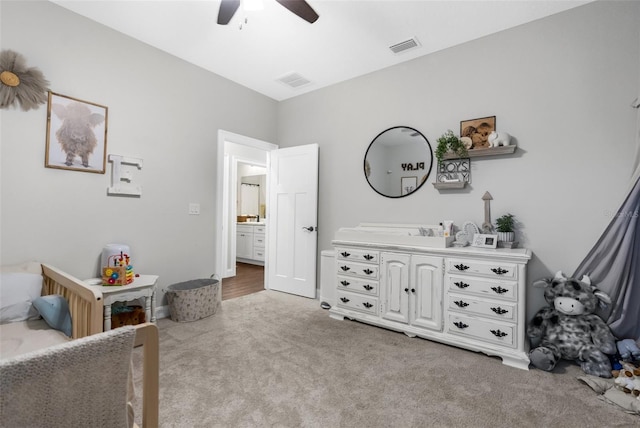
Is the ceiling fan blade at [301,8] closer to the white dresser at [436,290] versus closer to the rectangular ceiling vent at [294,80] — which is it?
the rectangular ceiling vent at [294,80]

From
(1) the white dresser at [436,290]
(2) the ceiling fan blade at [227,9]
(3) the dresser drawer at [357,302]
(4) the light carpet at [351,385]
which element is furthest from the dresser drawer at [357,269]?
(2) the ceiling fan blade at [227,9]

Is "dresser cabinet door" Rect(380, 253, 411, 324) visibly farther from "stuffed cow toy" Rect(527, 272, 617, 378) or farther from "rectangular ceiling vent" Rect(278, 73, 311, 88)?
"rectangular ceiling vent" Rect(278, 73, 311, 88)

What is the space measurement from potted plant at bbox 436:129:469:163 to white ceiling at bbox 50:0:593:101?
903mm

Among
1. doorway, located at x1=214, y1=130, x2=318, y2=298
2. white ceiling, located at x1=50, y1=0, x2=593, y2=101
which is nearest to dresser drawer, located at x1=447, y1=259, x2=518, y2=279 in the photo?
doorway, located at x1=214, y1=130, x2=318, y2=298

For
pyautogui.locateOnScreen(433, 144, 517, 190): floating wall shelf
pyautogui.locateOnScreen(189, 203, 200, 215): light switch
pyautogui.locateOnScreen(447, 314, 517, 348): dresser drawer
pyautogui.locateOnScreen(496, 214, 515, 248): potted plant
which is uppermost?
pyautogui.locateOnScreen(433, 144, 517, 190): floating wall shelf

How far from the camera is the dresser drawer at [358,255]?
112 inches

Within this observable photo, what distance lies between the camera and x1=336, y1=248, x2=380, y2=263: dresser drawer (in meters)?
2.86

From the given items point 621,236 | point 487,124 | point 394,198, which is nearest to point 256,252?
point 394,198

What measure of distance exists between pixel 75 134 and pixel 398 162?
2.99 metres

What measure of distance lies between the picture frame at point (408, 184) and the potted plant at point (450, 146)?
335 millimetres

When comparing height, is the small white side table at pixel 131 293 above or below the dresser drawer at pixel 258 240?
A: below

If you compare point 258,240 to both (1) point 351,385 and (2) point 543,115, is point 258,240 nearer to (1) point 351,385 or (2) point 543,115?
(1) point 351,385

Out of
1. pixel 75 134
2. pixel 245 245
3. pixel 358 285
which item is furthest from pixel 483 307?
pixel 245 245

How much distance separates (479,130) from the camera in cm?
279
